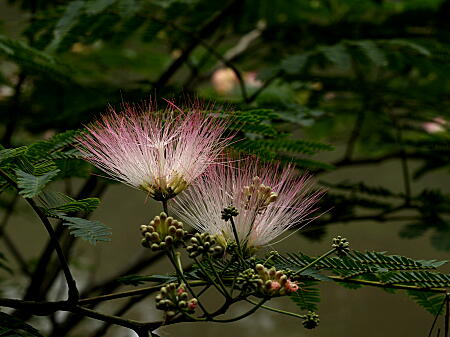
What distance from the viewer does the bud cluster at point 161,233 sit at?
20.0 inches

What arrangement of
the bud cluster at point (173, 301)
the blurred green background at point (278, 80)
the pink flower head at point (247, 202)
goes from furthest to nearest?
the blurred green background at point (278, 80), the pink flower head at point (247, 202), the bud cluster at point (173, 301)

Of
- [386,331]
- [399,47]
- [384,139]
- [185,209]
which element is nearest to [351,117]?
[384,139]

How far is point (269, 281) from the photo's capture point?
48 centimetres

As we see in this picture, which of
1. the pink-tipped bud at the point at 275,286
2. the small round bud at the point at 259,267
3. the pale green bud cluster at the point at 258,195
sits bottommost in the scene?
the pink-tipped bud at the point at 275,286

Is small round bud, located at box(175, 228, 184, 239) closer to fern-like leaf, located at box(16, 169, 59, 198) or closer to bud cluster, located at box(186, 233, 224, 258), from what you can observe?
bud cluster, located at box(186, 233, 224, 258)

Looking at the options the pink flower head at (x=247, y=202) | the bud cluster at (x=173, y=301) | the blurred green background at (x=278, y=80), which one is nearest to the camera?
the bud cluster at (x=173, y=301)

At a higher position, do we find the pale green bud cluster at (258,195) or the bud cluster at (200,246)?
the pale green bud cluster at (258,195)

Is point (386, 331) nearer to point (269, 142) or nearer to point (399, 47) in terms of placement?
point (399, 47)

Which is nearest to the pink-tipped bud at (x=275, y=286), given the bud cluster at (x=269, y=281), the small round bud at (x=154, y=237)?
the bud cluster at (x=269, y=281)

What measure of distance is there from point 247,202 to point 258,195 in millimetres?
15

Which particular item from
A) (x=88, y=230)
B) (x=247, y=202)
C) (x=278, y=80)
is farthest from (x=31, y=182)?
(x=278, y=80)

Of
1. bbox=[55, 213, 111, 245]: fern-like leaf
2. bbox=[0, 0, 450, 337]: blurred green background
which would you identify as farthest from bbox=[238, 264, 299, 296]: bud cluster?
bbox=[0, 0, 450, 337]: blurred green background

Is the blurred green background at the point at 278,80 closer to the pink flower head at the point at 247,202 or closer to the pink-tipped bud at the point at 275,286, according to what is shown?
the pink flower head at the point at 247,202

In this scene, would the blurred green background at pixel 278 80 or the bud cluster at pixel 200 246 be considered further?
the blurred green background at pixel 278 80
